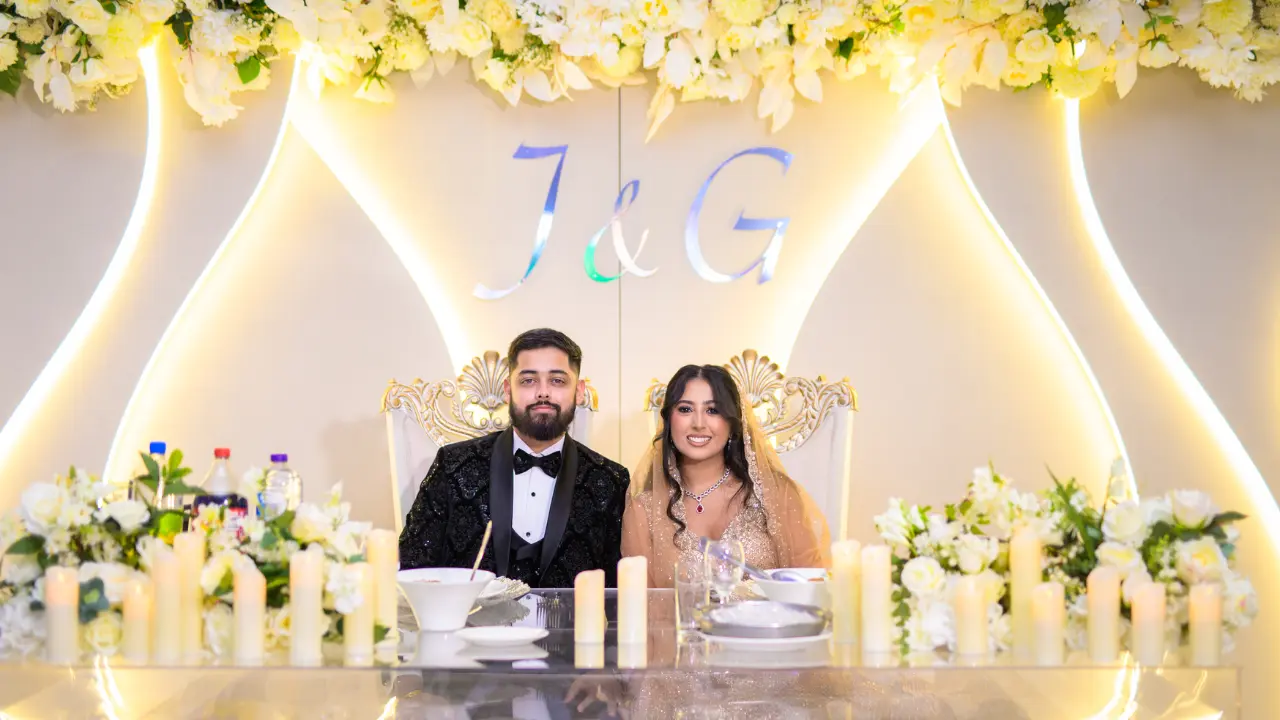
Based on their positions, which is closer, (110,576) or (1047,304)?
(110,576)

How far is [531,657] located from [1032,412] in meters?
2.96

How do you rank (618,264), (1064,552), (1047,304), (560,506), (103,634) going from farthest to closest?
1. (618,264)
2. (1047,304)
3. (560,506)
4. (1064,552)
5. (103,634)

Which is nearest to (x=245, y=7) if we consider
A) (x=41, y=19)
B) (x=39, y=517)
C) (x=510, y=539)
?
(x=41, y=19)

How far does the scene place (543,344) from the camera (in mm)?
4141

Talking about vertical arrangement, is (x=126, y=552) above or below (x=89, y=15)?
below

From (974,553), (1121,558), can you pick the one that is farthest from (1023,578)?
(1121,558)

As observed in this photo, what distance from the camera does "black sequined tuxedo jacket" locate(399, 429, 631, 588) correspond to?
4.01 m

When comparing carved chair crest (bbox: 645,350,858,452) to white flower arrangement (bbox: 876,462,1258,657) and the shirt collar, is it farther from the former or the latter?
white flower arrangement (bbox: 876,462,1258,657)

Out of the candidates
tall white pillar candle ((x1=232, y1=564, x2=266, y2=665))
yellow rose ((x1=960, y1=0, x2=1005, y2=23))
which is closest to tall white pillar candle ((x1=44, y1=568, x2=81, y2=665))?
tall white pillar candle ((x1=232, y1=564, x2=266, y2=665))

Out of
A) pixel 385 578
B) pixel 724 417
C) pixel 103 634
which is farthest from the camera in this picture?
pixel 724 417

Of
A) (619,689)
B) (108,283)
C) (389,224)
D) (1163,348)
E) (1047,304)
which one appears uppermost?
(389,224)

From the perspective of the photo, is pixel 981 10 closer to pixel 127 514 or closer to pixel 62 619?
pixel 127 514

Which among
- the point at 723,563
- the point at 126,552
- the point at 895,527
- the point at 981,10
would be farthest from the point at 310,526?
the point at 981,10

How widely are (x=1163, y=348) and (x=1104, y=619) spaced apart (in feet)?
8.54
